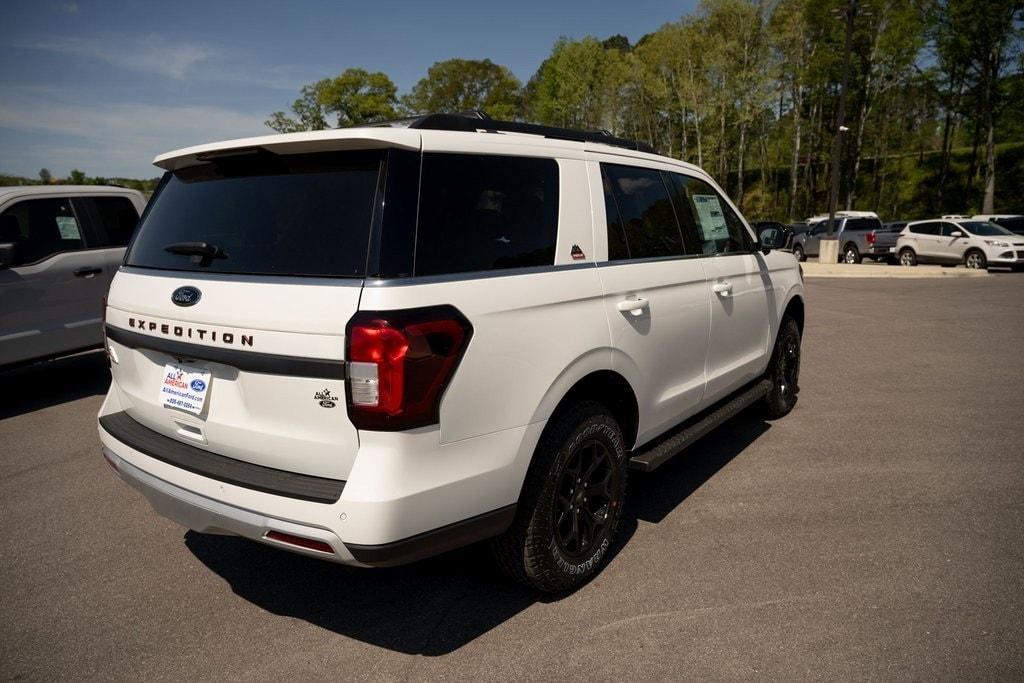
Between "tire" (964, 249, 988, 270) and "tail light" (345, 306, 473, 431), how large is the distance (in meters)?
23.0

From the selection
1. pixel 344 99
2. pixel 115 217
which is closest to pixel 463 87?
pixel 344 99

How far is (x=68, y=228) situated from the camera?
6746 millimetres

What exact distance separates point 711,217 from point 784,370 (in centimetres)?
190

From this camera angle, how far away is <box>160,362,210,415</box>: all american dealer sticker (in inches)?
98.7

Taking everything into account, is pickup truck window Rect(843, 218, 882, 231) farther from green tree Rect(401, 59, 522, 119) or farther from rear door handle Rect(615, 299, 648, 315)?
green tree Rect(401, 59, 522, 119)

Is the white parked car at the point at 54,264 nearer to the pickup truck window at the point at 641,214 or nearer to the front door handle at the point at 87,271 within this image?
the front door handle at the point at 87,271

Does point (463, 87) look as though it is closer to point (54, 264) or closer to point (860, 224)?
point (860, 224)

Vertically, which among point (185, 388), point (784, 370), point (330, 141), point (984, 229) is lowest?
point (784, 370)

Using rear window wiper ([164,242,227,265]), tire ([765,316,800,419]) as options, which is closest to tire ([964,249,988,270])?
tire ([765,316,800,419])

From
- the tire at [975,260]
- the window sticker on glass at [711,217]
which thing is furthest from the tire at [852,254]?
the window sticker on glass at [711,217]

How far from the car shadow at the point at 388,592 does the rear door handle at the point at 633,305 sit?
123cm

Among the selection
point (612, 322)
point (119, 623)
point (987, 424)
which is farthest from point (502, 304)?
point (987, 424)

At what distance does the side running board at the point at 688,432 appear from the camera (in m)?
3.36

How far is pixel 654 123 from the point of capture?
5481 cm
